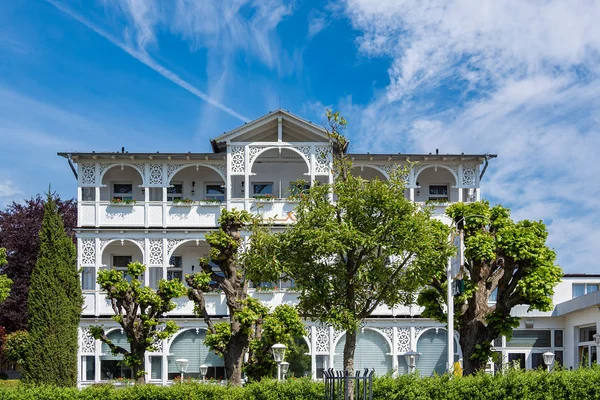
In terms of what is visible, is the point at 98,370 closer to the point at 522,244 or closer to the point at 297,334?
the point at 297,334

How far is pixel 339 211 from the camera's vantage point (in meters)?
15.7

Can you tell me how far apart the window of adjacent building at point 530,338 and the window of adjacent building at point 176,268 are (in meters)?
15.8

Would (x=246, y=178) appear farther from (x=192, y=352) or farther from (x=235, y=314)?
(x=235, y=314)

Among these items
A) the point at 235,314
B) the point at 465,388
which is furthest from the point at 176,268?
the point at 465,388

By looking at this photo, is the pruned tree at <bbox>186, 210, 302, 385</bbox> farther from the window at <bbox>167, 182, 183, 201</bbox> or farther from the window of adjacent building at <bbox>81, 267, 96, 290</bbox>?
the window at <bbox>167, 182, 183, 201</bbox>

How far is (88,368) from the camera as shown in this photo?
30719 mm

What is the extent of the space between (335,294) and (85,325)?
701 inches

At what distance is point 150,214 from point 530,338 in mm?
18471

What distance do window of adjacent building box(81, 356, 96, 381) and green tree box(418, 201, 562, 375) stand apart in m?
16.3

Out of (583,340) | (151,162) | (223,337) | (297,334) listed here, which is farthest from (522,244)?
(151,162)

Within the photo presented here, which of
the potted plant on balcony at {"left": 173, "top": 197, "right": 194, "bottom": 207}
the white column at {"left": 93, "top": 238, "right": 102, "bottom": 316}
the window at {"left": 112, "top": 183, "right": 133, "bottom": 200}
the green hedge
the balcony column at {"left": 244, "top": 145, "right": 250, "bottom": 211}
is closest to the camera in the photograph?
the green hedge

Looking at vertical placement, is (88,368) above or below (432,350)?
below

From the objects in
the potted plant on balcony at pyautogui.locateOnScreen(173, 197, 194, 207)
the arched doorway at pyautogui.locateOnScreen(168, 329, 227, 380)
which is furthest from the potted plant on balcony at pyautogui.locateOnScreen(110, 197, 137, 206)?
the arched doorway at pyautogui.locateOnScreen(168, 329, 227, 380)

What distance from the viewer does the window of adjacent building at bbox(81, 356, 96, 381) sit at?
99.2ft
